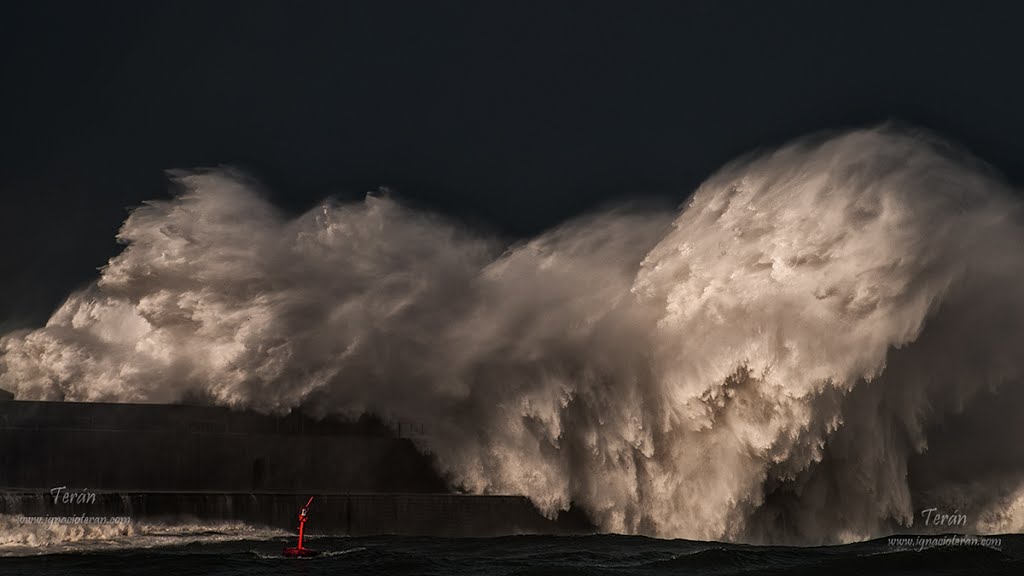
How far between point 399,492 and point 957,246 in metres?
15.0

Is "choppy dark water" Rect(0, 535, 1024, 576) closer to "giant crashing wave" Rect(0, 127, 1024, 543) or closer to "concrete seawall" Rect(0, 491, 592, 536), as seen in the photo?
"concrete seawall" Rect(0, 491, 592, 536)

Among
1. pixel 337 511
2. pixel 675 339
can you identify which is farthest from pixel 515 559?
pixel 675 339

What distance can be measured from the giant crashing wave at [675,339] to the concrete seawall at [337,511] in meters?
0.83

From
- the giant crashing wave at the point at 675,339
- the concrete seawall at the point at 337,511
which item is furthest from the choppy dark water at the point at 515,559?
the giant crashing wave at the point at 675,339

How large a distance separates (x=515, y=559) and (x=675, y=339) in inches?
342

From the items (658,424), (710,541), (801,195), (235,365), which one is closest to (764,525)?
(710,541)

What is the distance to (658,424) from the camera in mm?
31109

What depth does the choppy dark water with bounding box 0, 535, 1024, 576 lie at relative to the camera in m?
21.0

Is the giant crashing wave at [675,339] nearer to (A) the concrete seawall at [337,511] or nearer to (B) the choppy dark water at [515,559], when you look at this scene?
(A) the concrete seawall at [337,511]

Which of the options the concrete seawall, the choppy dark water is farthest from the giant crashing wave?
the choppy dark water

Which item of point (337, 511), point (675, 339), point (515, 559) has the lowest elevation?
point (515, 559)

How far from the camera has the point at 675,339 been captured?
30.3 m

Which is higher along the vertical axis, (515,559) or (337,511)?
(337,511)

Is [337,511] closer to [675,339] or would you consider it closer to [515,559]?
[515,559]
